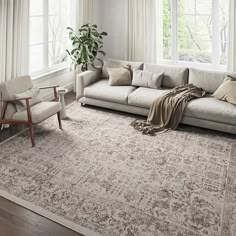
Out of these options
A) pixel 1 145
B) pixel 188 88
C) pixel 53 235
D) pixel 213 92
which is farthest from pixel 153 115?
pixel 53 235

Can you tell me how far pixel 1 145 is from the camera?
12.9ft

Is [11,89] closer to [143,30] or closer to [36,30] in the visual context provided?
[36,30]

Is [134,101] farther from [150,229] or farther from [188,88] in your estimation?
[150,229]

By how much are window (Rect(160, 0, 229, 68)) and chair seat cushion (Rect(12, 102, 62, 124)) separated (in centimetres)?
280

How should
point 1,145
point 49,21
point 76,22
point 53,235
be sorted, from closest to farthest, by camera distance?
point 53,235, point 1,145, point 49,21, point 76,22

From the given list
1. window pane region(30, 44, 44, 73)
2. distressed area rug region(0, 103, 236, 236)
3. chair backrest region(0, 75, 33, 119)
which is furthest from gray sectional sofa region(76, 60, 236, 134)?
chair backrest region(0, 75, 33, 119)

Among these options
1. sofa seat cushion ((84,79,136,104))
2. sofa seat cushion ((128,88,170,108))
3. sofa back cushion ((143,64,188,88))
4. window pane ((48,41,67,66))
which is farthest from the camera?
window pane ((48,41,67,66))

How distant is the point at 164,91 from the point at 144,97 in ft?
1.28

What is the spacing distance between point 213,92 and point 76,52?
2.62 metres

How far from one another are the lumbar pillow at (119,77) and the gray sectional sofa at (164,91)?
11cm

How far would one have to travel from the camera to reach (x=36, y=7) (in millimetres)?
5203

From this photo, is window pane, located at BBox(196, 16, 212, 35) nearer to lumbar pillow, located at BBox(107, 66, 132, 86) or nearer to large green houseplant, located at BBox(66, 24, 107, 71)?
lumbar pillow, located at BBox(107, 66, 132, 86)

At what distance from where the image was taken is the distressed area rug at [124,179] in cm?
257

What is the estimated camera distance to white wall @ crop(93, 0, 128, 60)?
6.23 metres
